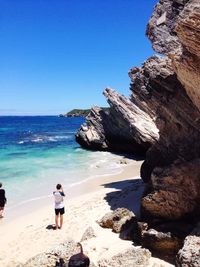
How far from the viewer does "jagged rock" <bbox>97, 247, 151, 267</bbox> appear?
940cm

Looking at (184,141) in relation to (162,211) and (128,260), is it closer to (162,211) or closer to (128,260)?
(162,211)

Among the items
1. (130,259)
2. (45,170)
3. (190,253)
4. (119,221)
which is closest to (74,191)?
(45,170)

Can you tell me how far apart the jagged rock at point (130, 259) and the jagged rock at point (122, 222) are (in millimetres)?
1270

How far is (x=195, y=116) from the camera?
13273mm

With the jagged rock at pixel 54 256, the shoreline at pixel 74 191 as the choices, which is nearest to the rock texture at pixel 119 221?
the jagged rock at pixel 54 256

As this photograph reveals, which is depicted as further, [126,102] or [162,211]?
[126,102]

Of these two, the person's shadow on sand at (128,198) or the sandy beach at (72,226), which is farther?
the person's shadow on sand at (128,198)

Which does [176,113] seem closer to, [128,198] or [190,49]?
[128,198]

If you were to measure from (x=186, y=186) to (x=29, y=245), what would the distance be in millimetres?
5438

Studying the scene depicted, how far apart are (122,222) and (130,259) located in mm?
2407

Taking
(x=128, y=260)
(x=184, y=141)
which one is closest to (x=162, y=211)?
(x=128, y=260)

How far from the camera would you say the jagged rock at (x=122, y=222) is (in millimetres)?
11284

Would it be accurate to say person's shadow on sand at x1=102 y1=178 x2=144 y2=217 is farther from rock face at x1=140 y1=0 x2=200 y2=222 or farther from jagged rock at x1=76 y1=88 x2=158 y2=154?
jagged rock at x1=76 y1=88 x2=158 y2=154

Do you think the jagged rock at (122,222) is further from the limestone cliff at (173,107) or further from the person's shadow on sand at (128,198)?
the person's shadow on sand at (128,198)
